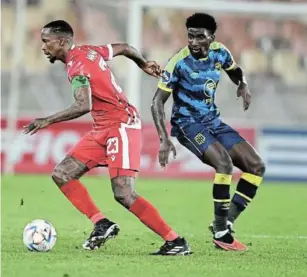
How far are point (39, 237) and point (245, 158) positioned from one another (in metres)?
2.23

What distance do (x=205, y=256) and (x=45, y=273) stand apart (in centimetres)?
182

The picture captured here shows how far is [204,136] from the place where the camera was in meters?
9.87

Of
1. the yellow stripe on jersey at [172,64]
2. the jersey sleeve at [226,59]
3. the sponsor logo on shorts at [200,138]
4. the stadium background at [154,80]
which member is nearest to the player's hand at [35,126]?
the yellow stripe on jersey at [172,64]

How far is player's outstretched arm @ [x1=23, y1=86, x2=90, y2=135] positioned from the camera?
842cm

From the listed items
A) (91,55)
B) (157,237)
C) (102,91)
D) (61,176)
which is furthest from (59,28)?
(157,237)

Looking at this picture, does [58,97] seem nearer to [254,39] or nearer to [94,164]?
[254,39]

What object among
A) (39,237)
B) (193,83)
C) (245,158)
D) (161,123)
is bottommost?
(39,237)

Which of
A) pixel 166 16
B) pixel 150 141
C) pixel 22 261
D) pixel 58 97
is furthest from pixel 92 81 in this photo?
pixel 166 16

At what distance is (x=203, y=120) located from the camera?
10016 mm

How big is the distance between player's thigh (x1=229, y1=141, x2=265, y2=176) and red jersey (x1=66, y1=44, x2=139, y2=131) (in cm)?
112

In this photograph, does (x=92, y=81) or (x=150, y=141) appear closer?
(x=92, y=81)

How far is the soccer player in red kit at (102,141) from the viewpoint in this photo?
8.93m

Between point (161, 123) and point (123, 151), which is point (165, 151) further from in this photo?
point (161, 123)

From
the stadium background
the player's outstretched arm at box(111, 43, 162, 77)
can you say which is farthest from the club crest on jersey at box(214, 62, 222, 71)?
the stadium background
